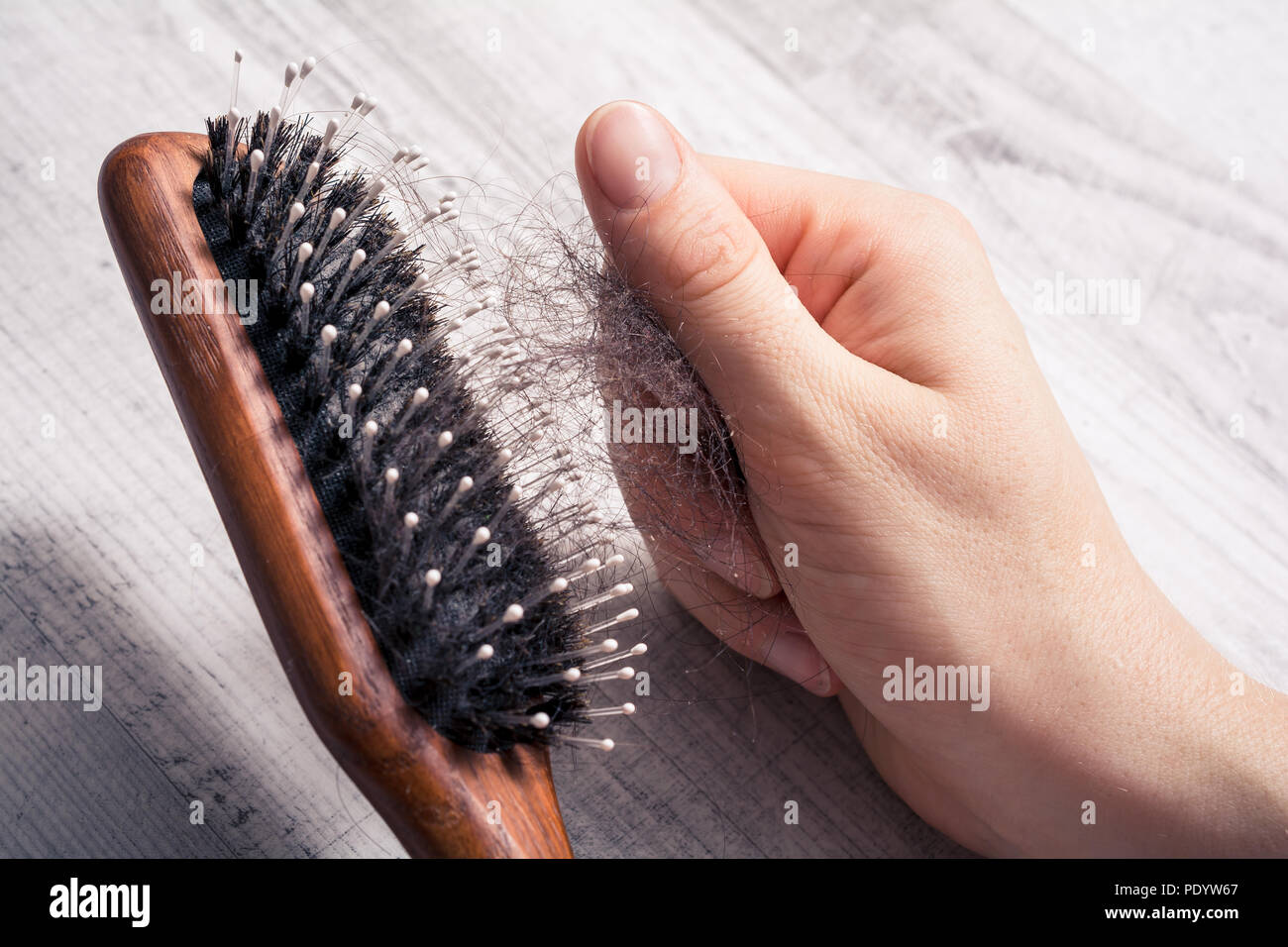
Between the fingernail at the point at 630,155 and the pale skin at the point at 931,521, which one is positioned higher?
the fingernail at the point at 630,155

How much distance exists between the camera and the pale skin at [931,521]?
58 centimetres

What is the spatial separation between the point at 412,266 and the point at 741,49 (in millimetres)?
557

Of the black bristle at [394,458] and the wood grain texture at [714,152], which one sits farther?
the wood grain texture at [714,152]

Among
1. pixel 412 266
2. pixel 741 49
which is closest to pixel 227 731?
pixel 412 266

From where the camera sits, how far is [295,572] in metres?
0.52

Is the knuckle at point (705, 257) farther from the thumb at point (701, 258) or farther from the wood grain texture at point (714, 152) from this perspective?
the wood grain texture at point (714, 152)

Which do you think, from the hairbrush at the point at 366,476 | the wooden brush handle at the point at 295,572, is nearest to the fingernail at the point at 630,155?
the hairbrush at the point at 366,476

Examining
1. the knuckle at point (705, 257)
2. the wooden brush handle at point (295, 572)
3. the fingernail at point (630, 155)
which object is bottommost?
A: the wooden brush handle at point (295, 572)

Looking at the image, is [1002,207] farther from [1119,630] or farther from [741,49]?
[1119,630]

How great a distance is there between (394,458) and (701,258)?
0.75 ft

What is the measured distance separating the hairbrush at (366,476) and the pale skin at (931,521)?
0.13 meters

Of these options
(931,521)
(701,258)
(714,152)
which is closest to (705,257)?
(701,258)

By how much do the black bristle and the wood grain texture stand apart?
0.74 feet

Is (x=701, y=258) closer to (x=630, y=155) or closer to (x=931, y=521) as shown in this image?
(x=630, y=155)
